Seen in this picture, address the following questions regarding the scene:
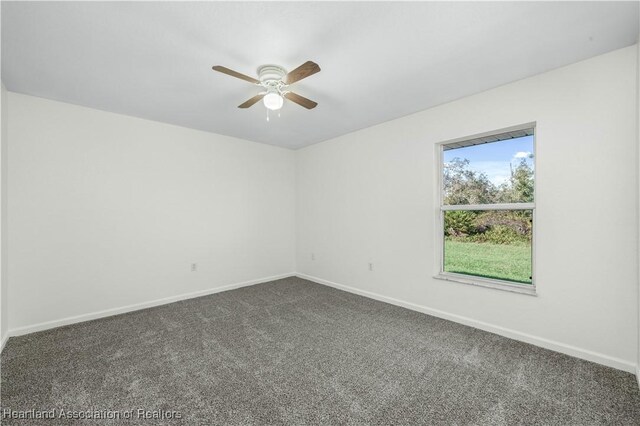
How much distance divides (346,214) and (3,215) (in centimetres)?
383

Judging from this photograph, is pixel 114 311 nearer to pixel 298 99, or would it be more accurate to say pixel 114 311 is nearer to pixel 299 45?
pixel 298 99

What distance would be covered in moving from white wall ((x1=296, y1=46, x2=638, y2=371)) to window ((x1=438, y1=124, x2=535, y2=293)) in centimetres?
16

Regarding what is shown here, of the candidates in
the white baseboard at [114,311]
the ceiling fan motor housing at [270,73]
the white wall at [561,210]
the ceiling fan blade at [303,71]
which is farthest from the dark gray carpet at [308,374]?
the ceiling fan motor housing at [270,73]

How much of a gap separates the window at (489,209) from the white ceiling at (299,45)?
25.2 inches

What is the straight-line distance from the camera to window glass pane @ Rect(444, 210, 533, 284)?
2.72 meters

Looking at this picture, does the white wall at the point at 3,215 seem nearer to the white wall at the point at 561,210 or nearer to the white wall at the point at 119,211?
the white wall at the point at 119,211

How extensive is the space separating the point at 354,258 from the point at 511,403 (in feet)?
8.50

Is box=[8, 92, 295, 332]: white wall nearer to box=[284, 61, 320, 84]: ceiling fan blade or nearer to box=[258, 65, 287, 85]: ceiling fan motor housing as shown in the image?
box=[258, 65, 287, 85]: ceiling fan motor housing

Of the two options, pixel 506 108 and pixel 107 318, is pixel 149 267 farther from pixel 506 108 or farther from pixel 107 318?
pixel 506 108

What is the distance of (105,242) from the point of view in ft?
10.7

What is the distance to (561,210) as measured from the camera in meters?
2.36

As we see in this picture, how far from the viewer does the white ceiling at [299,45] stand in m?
1.69

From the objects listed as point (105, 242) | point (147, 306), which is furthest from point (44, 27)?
point (147, 306)

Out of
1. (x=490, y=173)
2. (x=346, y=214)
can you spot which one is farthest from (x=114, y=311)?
(x=490, y=173)
